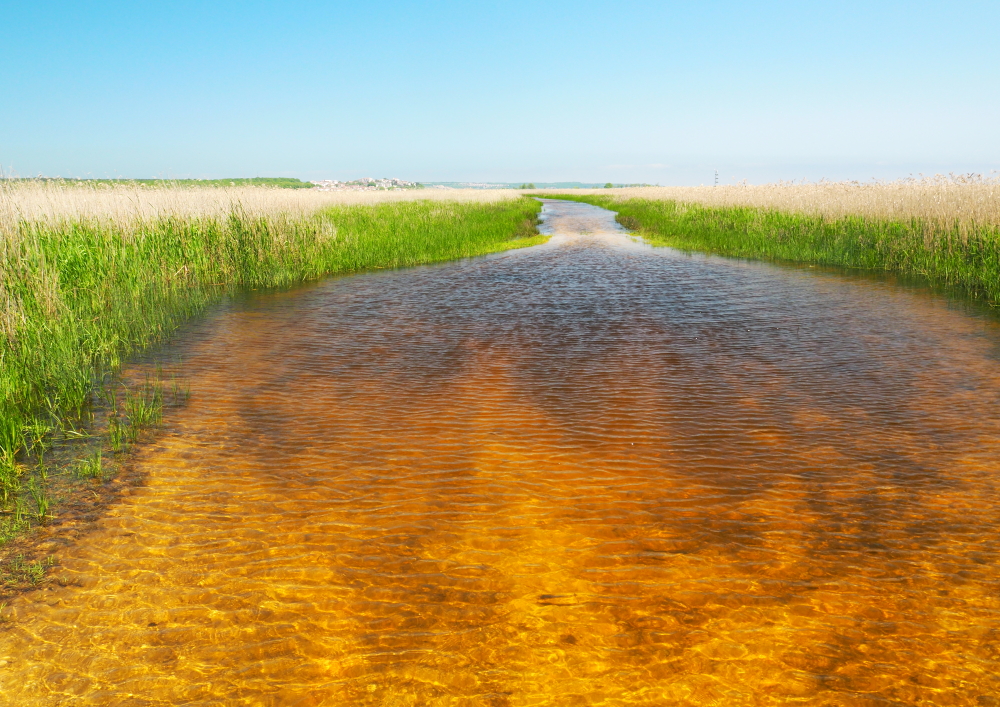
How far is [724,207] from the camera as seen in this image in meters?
30.8

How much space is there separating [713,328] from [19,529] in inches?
357

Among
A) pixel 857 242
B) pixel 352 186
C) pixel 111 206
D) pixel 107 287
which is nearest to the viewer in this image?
pixel 107 287

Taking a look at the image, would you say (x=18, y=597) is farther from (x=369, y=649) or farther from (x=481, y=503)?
(x=481, y=503)

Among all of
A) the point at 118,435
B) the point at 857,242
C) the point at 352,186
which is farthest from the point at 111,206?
the point at 352,186

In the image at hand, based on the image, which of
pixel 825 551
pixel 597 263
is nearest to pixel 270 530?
pixel 825 551

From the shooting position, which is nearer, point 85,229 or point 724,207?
point 85,229

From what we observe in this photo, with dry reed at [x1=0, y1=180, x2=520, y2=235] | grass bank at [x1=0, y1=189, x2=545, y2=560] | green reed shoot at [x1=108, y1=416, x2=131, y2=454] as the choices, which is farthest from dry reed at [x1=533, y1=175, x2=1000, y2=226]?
dry reed at [x1=0, y1=180, x2=520, y2=235]

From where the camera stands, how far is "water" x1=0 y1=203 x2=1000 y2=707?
9.85 ft

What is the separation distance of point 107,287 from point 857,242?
17.8 metres

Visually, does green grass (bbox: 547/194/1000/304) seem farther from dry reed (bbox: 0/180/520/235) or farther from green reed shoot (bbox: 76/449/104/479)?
dry reed (bbox: 0/180/520/235)

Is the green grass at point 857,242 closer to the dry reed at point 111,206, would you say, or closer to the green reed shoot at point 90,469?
the green reed shoot at point 90,469

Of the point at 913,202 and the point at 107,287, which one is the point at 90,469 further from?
the point at 913,202

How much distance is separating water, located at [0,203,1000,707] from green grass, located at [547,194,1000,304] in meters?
5.67

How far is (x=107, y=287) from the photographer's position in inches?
395
